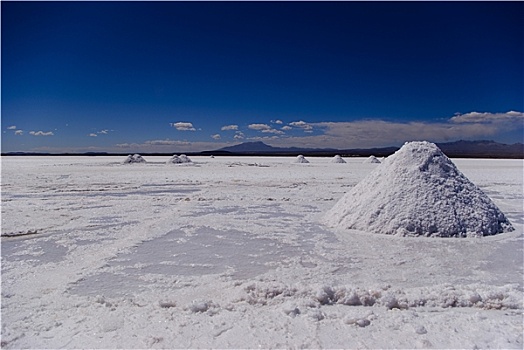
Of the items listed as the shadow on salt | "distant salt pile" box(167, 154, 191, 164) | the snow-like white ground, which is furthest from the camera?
"distant salt pile" box(167, 154, 191, 164)

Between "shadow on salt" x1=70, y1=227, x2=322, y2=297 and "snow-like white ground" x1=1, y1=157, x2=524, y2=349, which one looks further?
"shadow on salt" x1=70, y1=227, x2=322, y2=297

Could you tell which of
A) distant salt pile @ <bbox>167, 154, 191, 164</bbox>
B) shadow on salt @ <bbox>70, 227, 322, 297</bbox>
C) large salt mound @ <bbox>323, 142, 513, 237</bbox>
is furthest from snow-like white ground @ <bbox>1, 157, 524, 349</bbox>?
distant salt pile @ <bbox>167, 154, 191, 164</bbox>

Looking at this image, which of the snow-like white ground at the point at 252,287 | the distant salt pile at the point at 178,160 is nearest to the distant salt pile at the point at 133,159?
the distant salt pile at the point at 178,160

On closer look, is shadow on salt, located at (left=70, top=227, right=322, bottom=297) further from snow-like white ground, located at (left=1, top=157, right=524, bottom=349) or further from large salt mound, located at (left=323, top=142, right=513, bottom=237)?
large salt mound, located at (left=323, top=142, right=513, bottom=237)

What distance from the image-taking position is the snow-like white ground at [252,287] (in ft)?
7.61

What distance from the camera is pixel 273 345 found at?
7.24ft

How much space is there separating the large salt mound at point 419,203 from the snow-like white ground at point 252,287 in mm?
267

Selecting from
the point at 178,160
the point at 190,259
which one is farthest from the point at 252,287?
the point at 178,160

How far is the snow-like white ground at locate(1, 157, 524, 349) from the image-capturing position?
7.61 ft

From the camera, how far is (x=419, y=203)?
16.9 ft

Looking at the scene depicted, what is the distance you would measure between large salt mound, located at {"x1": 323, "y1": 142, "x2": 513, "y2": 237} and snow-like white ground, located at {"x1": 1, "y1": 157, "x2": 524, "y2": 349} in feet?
0.88

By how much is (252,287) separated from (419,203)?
10.2ft

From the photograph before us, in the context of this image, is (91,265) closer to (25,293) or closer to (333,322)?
(25,293)

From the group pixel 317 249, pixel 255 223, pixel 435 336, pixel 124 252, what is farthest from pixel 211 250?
pixel 435 336
